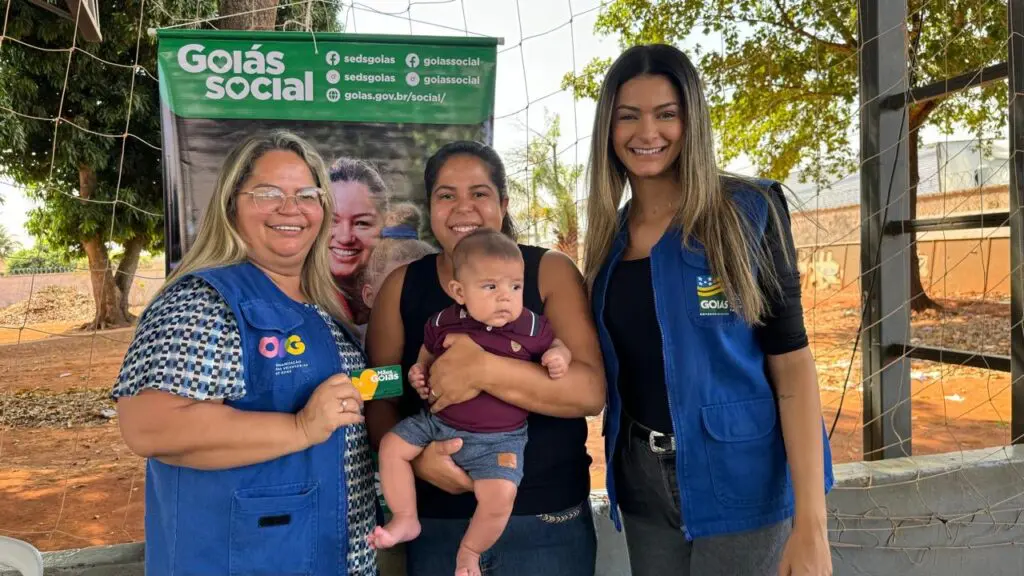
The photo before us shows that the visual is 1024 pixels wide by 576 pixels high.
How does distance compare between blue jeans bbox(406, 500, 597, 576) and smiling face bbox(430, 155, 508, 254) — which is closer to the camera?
blue jeans bbox(406, 500, 597, 576)

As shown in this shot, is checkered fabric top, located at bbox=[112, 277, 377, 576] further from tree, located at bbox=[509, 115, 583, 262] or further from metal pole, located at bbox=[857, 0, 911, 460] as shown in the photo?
metal pole, located at bbox=[857, 0, 911, 460]

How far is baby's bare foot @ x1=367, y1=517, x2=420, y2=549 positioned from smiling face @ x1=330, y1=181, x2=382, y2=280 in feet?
3.24

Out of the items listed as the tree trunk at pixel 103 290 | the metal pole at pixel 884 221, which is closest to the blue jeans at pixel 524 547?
the metal pole at pixel 884 221

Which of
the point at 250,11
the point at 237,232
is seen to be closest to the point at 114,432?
the point at 250,11

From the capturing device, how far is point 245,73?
2316 mm

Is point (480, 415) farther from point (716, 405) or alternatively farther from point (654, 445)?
point (716, 405)

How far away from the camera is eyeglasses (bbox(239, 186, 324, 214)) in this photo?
5.43ft

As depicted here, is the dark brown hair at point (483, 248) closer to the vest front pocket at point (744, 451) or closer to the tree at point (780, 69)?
the vest front pocket at point (744, 451)

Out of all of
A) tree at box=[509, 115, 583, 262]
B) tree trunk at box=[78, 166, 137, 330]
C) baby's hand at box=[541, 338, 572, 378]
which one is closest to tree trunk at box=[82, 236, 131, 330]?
tree trunk at box=[78, 166, 137, 330]

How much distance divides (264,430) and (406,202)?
1210mm

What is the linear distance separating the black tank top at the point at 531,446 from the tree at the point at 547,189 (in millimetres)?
898

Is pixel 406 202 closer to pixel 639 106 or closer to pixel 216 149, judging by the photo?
pixel 216 149

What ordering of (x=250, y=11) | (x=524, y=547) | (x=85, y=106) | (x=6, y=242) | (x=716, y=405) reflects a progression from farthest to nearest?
(x=6, y=242), (x=85, y=106), (x=250, y=11), (x=524, y=547), (x=716, y=405)

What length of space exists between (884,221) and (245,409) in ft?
9.11
